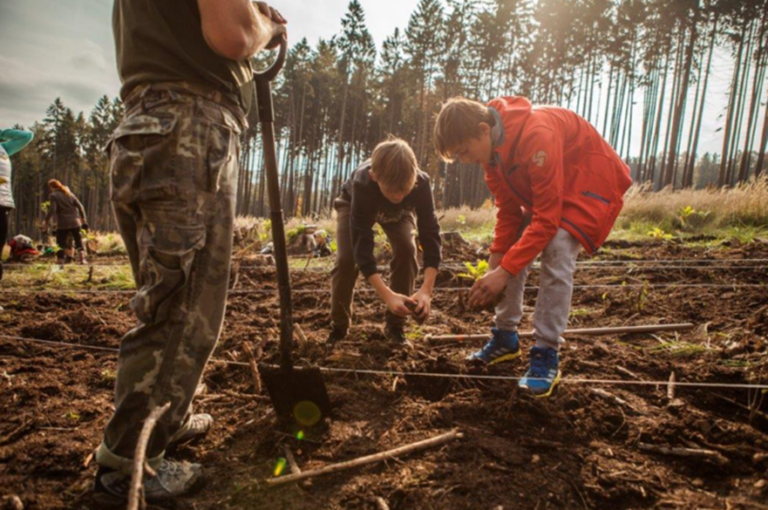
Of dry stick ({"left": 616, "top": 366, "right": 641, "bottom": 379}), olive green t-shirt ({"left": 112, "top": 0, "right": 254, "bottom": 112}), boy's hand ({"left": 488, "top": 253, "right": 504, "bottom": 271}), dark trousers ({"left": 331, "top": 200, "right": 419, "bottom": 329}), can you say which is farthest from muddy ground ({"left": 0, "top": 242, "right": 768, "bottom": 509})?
olive green t-shirt ({"left": 112, "top": 0, "right": 254, "bottom": 112})

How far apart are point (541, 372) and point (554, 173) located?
3.45ft

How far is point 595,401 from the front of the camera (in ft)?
6.53

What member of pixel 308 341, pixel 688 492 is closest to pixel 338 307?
pixel 308 341

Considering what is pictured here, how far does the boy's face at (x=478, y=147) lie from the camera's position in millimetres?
2223

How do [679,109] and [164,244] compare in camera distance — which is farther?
[679,109]

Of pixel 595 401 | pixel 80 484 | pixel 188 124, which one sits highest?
pixel 188 124

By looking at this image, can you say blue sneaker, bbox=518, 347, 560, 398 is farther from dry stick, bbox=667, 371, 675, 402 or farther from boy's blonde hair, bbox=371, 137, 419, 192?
boy's blonde hair, bbox=371, 137, 419, 192

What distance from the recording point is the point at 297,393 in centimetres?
184

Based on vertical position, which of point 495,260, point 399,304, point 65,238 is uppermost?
point 495,260

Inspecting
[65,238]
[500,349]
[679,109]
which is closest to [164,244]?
[500,349]

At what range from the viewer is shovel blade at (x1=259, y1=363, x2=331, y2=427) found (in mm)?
1793

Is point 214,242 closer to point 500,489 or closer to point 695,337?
point 500,489

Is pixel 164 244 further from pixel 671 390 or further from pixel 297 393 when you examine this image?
pixel 671 390

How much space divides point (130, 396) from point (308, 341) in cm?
149
